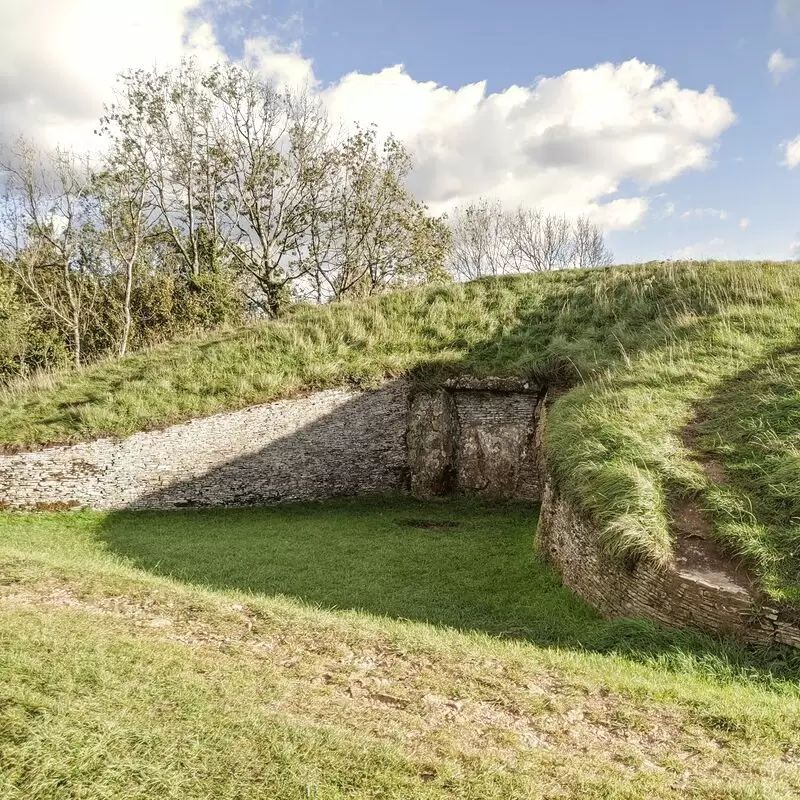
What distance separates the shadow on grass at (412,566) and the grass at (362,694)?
0.06 m

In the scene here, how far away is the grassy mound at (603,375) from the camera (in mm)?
7582

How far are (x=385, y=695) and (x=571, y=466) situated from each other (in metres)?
5.21

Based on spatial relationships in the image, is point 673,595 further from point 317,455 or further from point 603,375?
point 317,455

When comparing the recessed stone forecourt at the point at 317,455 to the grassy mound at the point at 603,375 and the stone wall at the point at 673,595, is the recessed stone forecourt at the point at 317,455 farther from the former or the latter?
the stone wall at the point at 673,595

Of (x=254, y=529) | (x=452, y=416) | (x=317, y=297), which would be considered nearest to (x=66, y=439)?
(x=254, y=529)

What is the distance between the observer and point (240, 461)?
14.4m

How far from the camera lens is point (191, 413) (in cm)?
1441

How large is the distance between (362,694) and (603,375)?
971 cm

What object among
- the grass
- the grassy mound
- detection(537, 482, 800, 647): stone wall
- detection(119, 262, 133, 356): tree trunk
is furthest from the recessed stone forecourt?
detection(119, 262, 133, 356): tree trunk

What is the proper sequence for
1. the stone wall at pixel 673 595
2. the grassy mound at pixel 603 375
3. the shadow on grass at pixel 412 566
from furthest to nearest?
the grassy mound at pixel 603 375, the shadow on grass at pixel 412 566, the stone wall at pixel 673 595

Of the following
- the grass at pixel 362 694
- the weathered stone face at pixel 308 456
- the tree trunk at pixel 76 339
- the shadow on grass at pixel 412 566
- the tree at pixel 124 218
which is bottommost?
the shadow on grass at pixel 412 566

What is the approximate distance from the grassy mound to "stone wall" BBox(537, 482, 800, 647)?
0.26m

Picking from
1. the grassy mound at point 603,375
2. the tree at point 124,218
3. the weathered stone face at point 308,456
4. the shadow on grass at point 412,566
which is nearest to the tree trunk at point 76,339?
the tree at point 124,218

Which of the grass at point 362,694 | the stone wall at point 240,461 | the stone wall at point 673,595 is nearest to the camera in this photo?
the grass at point 362,694
